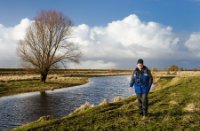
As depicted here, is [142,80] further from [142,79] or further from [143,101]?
[143,101]

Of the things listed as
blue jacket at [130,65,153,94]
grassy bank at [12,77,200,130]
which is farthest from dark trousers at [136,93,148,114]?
grassy bank at [12,77,200,130]

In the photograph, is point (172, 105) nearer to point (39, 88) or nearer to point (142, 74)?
point (142, 74)

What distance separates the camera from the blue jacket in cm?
1313

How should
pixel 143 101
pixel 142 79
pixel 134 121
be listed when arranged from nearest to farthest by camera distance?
1. pixel 134 121
2. pixel 142 79
3. pixel 143 101

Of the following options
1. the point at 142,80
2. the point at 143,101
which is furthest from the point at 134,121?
the point at 142,80

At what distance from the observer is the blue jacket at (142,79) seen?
13.1 m

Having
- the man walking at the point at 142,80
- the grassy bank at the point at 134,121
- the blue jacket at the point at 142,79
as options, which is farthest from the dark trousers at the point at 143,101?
the grassy bank at the point at 134,121

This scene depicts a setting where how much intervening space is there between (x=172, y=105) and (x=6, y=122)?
9337mm

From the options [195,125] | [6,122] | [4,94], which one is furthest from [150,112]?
[4,94]

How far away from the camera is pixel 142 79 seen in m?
13.1

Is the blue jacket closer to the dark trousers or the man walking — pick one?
the man walking

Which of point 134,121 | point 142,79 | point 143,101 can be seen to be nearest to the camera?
point 134,121

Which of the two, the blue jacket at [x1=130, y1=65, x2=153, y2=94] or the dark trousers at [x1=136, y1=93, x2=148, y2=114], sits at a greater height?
the blue jacket at [x1=130, y1=65, x2=153, y2=94]

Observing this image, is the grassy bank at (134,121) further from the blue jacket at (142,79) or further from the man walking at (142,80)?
the blue jacket at (142,79)
